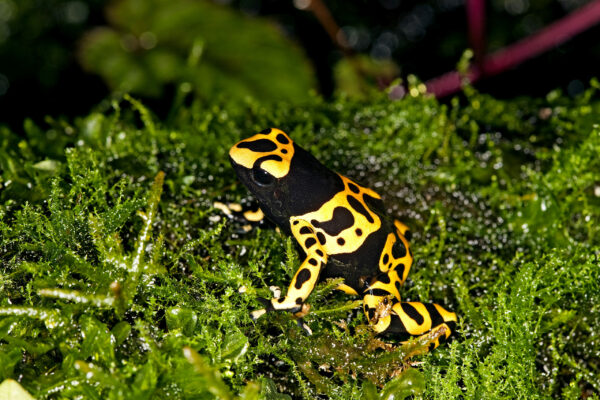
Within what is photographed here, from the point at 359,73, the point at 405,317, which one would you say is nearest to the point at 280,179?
the point at 405,317

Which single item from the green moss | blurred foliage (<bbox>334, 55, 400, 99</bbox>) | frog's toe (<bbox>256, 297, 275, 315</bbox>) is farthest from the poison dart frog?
blurred foliage (<bbox>334, 55, 400, 99</bbox>)

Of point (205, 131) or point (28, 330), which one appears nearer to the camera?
point (28, 330)

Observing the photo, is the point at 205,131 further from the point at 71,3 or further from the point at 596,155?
the point at 71,3

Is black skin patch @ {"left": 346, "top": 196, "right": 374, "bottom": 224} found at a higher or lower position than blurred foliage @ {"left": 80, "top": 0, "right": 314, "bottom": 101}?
higher

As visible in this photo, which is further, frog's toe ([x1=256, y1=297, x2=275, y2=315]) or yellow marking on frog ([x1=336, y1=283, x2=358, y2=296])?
yellow marking on frog ([x1=336, y1=283, x2=358, y2=296])

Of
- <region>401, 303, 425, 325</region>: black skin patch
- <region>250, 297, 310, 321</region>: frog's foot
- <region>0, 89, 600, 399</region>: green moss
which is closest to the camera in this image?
Result: <region>0, 89, 600, 399</region>: green moss

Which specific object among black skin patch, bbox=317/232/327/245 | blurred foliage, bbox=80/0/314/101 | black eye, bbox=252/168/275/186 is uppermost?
black eye, bbox=252/168/275/186

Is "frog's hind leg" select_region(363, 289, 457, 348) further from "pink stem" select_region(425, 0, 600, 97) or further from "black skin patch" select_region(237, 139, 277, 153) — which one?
"pink stem" select_region(425, 0, 600, 97)

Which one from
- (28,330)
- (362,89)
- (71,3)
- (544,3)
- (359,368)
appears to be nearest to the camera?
Answer: (28,330)

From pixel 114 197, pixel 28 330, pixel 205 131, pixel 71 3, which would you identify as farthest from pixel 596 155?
pixel 71 3
